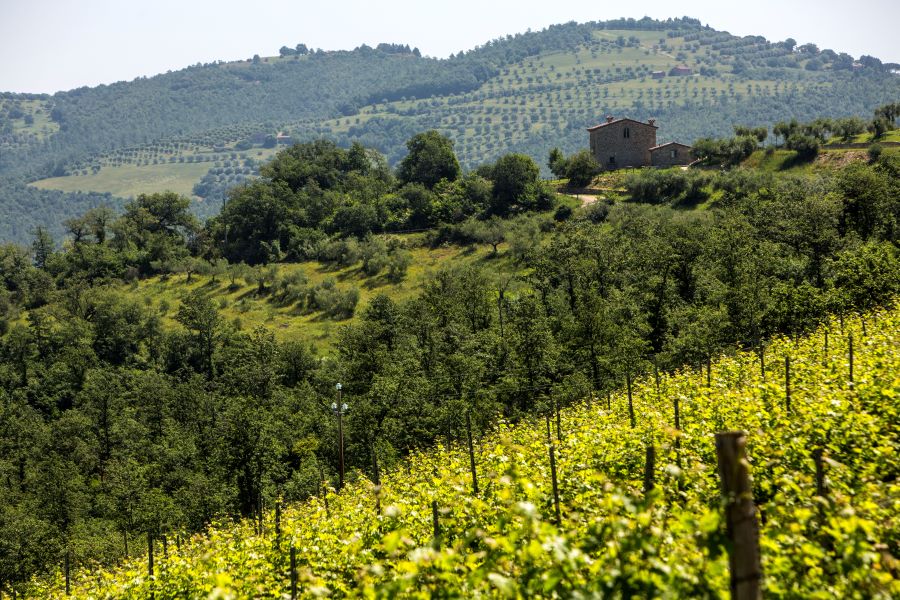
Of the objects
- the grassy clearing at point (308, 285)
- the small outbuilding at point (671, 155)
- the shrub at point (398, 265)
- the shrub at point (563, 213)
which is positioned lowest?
the grassy clearing at point (308, 285)

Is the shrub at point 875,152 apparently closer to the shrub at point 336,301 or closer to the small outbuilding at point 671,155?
the small outbuilding at point 671,155

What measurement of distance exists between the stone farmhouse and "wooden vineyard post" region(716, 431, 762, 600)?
113919 millimetres

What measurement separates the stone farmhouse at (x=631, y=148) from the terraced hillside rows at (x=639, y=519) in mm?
93161

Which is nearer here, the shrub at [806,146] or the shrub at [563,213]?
the shrub at [806,146]

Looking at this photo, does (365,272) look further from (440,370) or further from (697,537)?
(697,537)

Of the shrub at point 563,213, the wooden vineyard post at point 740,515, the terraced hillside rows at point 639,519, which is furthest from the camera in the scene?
the shrub at point 563,213

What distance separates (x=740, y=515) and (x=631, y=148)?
117313 millimetres

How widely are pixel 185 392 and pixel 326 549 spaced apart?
69883 millimetres

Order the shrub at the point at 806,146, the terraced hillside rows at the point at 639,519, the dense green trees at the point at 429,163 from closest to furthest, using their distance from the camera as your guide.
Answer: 1. the terraced hillside rows at the point at 639,519
2. the shrub at the point at 806,146
3. the dense green trees at the point at 429,163

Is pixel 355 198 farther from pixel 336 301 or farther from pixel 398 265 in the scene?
pixel 336 301

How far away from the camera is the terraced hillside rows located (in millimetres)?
8180

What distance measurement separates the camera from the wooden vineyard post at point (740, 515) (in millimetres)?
7121

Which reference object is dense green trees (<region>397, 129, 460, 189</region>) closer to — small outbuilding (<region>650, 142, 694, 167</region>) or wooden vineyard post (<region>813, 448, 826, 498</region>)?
small outbuilding (<region>650, 142, 694, 167</region>)

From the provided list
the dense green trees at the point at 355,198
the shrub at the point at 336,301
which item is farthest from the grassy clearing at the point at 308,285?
the dense green trees at the point at 355,198
